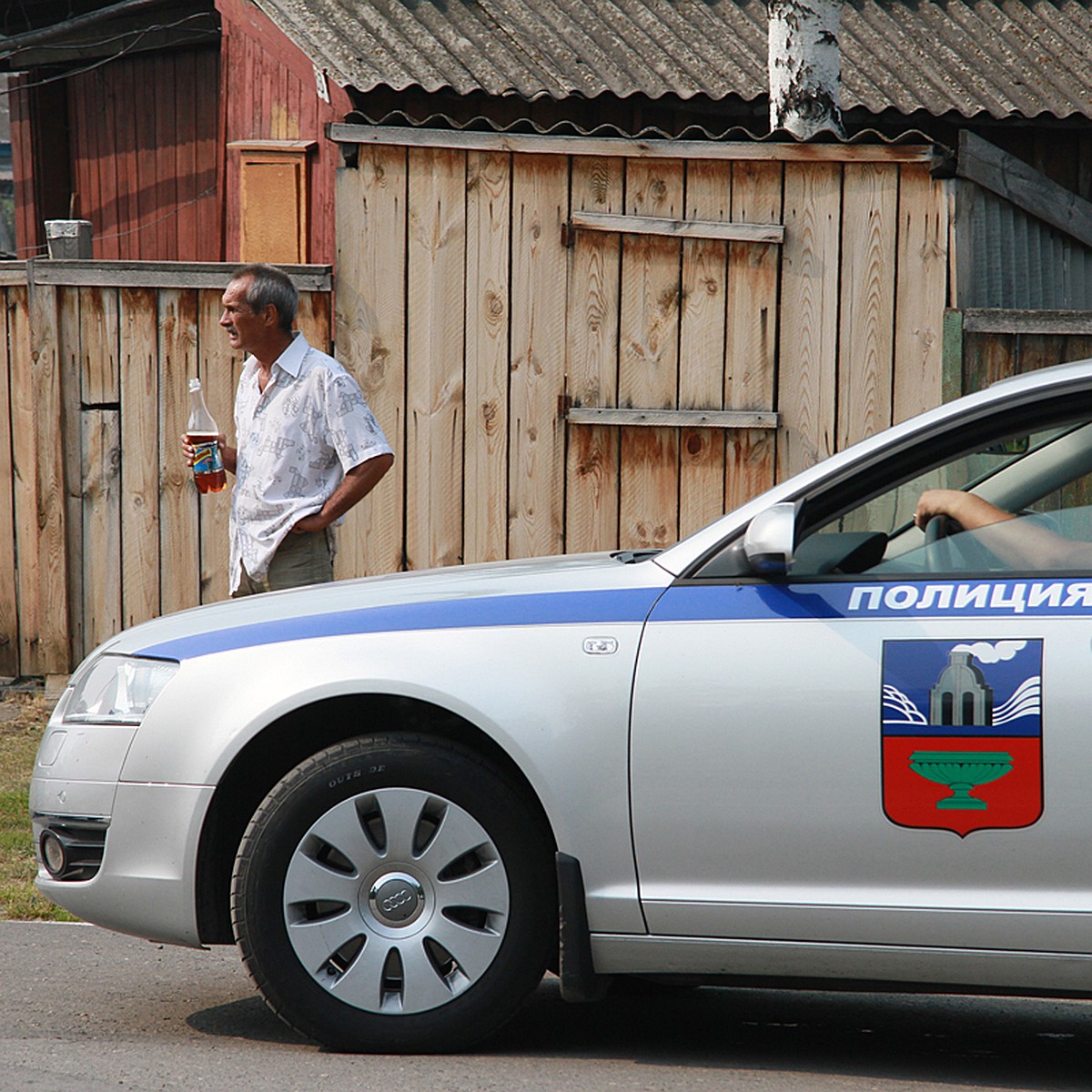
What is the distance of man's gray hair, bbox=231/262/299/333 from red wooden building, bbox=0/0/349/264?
444cm

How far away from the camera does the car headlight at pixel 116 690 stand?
404 cm

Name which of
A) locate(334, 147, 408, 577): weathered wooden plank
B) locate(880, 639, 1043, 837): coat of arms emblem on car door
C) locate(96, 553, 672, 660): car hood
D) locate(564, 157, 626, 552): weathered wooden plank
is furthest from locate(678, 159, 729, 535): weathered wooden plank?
locate(880, 639, 1043, 837): coat of arms emblem on car door

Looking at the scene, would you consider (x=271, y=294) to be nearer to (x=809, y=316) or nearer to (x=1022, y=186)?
(x=809, y=316)

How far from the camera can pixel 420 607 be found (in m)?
3.98

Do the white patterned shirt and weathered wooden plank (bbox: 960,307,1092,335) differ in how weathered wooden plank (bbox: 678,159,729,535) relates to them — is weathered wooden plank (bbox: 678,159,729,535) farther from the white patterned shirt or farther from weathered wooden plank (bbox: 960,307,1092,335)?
the white patterned shirt

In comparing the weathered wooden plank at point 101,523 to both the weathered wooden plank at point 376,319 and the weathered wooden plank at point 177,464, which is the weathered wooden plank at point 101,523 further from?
the weathered wooden plank at point 376,319

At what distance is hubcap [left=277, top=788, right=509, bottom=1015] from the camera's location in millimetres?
3861

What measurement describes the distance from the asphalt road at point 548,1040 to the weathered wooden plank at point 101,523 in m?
2.88

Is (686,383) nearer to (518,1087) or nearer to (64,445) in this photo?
(64,445)

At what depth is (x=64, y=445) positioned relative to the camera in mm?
7750


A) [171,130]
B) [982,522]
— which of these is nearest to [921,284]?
[982,522]

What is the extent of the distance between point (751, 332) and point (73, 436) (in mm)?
3058

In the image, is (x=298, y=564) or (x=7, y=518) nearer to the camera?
(x=298, y=564)

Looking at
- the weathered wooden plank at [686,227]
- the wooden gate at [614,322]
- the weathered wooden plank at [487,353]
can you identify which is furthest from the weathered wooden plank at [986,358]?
the weathered wooden plank at [487,353]
